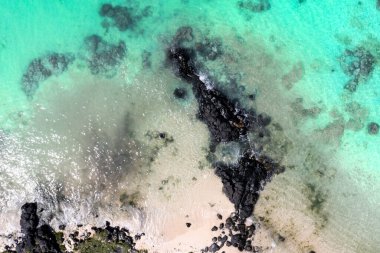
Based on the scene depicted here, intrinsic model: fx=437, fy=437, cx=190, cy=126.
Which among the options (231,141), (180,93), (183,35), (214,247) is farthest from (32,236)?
(183,35)

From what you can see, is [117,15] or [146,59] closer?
[146,59]

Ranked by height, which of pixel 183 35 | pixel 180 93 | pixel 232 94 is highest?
pixel 183 35

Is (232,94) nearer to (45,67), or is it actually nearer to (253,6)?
(253,6)

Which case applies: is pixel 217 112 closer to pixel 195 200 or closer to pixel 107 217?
pixel 195 200

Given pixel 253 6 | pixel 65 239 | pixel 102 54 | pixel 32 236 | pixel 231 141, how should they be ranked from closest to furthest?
pixel 32 236 → pixel 65 239 → pixel 231 141 → pixel 102 54 → pixel 253 6

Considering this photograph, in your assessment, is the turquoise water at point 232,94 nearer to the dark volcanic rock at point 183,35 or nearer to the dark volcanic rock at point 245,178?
the dark volcanic rock at point 183,35

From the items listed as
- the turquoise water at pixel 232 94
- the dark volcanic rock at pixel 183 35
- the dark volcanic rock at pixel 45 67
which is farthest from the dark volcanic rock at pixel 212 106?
the dark volcanic rock at pixel 45 67

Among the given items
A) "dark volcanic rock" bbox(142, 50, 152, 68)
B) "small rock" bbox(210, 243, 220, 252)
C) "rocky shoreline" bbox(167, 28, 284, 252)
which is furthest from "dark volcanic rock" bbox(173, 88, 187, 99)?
"small rock" bbox(210, 243, 220, 252)
